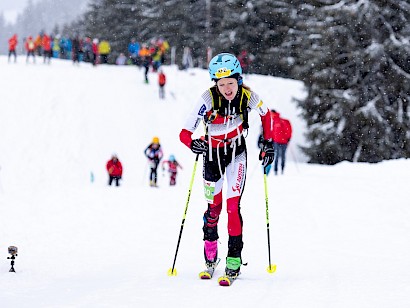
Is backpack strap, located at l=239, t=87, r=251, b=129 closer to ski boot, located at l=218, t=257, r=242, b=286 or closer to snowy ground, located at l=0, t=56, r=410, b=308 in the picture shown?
ski boot, located at l=218, t=257, r=242, b=286

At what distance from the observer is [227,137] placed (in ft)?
20.1

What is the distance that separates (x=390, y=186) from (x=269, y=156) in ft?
24.9

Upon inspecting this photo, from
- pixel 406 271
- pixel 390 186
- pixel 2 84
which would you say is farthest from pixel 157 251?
pixel 2 84

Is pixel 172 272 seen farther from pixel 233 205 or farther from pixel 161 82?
pixel 161 82

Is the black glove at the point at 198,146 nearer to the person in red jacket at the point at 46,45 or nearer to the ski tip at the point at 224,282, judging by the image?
the ski tip at the point at 224,282

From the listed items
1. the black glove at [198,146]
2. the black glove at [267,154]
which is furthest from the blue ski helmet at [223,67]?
the black glove at [267,154]

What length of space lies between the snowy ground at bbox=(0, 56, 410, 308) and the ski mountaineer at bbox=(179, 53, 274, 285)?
633mm

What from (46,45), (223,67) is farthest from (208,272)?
(46,45)

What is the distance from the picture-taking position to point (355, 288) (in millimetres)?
5359

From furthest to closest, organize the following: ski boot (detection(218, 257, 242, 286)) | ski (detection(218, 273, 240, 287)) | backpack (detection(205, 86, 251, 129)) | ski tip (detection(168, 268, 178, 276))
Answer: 1. ski tip (detection(168, 268, 178, 276))
2. backpack (detection(205, 86, 251, 129))
3. ski boot (detection(218, 257, 242, 286))
4. ski (detection(218, 273, 240, 287))

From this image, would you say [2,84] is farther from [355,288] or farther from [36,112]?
[355,288]

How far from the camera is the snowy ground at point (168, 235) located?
5.31 m

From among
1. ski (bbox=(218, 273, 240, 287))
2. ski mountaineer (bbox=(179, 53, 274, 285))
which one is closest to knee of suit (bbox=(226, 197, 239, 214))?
ski mountaineer (bbox=(179, 53, 274, 285))

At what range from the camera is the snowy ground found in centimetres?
531
